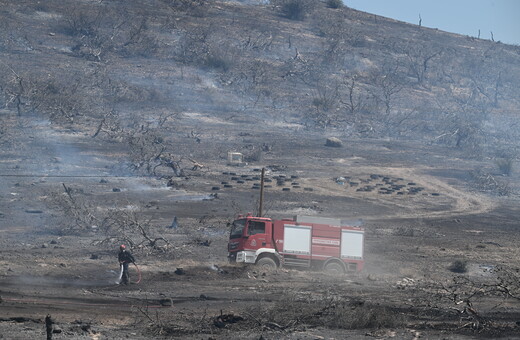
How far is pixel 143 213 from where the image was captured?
128 feet

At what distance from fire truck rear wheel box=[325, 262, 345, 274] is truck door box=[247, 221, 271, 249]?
2307 mm

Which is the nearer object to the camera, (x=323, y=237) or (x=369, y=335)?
(x=369, y=335)

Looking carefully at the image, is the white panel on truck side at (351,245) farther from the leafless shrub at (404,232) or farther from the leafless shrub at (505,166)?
the leafless shrub at (505,166)

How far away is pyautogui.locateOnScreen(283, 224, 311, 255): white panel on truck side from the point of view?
27.6 metres

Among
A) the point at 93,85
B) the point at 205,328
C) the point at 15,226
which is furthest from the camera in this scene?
the point at 93,85

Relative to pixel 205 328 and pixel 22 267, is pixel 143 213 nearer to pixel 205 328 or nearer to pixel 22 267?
pixel 22 267

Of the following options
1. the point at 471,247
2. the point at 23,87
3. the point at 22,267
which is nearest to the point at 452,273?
the point at 471,247

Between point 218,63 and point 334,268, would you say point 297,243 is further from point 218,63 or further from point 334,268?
point 218,63

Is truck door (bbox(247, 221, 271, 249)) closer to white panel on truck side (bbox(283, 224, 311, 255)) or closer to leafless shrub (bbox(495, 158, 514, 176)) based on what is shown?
white panel on truck side (bbox(283, 224, 311, 255))

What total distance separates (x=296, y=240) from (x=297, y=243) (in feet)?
0.37

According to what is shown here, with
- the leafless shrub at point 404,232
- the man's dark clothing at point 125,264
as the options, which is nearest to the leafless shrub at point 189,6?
the leafless shrub at point 404,232

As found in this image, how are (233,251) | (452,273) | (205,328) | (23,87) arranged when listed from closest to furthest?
1. (205,328)
2. (233,251)
3. (452,273)
4. (23,87)

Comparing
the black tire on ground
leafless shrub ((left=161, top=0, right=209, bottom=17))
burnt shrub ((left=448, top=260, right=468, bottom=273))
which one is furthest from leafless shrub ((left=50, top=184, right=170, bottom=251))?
leafless shrub ((left=161, top=0, right=209, bottom=17))

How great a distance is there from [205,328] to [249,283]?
23.2 feet
